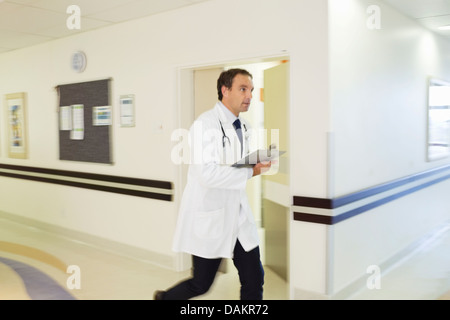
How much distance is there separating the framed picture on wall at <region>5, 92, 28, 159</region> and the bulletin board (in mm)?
978

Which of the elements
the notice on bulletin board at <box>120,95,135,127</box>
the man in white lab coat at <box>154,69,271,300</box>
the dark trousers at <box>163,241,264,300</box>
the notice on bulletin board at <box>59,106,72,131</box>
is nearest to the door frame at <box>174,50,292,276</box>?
the notice on bulletin board at <box>120,95,135,127</box>

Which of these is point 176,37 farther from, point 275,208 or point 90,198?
point 90,198

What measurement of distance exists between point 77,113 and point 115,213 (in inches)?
53.9

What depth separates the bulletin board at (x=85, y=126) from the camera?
5062 millimetres

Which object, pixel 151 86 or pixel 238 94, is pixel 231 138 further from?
pixel 151 86

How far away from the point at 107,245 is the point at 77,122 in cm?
155

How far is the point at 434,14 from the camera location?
15.2ft

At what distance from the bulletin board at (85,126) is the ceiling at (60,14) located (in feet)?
2.15

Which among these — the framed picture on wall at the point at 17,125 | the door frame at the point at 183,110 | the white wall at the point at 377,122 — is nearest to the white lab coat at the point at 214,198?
the white wall at the point at 377,122

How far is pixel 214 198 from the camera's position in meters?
2.66

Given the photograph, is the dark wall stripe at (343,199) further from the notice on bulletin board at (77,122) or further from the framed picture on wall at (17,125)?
the framed picture on wall at (17,125)

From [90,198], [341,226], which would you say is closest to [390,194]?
[341,226]

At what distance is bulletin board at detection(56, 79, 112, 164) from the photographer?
5.06 metres
